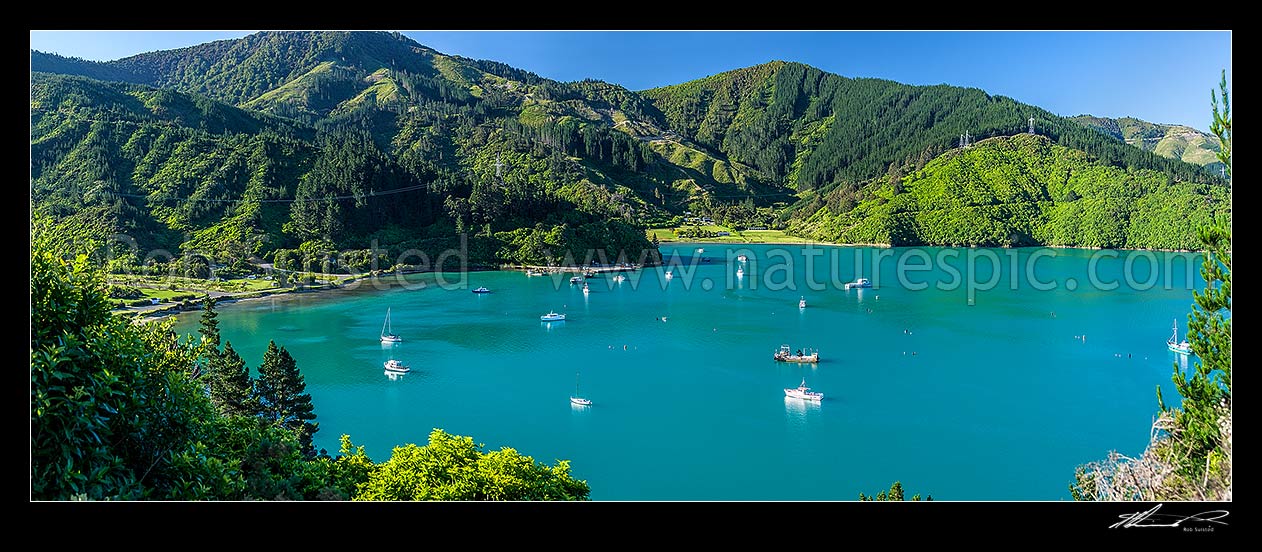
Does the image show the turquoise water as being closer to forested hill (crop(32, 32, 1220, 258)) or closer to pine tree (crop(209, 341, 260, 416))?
pine tree (crop(209, 341, 260, 416))

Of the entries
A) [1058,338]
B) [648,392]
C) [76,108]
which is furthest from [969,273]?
[76,108]

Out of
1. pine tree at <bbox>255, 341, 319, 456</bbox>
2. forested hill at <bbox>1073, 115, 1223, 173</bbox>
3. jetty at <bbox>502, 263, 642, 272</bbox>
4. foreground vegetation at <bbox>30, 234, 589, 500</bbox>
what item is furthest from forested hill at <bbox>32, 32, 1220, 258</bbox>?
forested hill at <bbox>1073, 115, 1223, 173</bbox>

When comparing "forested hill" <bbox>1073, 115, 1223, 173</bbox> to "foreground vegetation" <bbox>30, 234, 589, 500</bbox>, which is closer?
"foreground vegetation" <bbox>30, 234, 589, 500</bbox>

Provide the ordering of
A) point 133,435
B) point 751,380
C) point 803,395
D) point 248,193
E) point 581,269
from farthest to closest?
point 581,269, point 248,193, point 751,380, point 803,395, point 133,435

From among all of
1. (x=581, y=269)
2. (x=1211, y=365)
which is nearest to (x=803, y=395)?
(x=1211, y=365)

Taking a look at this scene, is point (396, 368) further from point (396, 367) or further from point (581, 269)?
point (581, 269)
